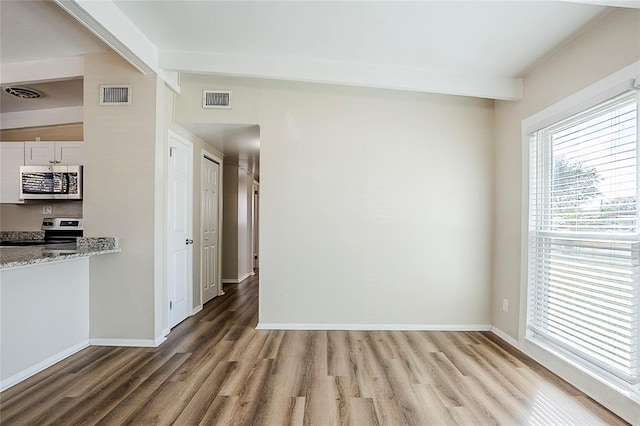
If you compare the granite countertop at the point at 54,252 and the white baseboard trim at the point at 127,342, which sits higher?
the granite countertop at the point at 54,252

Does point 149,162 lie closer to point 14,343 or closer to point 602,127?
point 14,343

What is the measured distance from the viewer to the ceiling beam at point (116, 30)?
2.10 metres

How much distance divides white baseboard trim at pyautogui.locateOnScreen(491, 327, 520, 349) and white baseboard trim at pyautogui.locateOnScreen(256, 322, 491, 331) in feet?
0.33

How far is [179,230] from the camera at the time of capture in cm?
367

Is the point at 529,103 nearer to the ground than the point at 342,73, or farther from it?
nearer to the ground

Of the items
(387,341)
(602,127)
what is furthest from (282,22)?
(387,341)

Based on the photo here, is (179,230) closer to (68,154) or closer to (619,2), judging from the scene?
(68,154)

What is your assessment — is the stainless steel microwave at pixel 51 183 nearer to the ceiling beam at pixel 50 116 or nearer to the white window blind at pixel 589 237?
the ceiling beam at pixel 50 116

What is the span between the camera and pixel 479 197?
362 cm

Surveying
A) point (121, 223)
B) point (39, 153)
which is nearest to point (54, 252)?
point (121, 223)

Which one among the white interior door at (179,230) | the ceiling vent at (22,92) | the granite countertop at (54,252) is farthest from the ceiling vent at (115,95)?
the ceiling vent at (22,92)

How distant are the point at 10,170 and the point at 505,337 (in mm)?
6366

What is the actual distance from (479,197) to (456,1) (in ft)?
6.94

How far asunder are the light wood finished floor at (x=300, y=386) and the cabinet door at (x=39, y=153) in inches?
110
